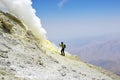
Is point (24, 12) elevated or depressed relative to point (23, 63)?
elevated

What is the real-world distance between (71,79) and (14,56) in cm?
669

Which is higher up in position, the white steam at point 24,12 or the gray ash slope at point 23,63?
the white steam at point 24,12

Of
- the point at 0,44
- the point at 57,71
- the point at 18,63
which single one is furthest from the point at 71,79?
the point at 0,44

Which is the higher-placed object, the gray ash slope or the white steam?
the white steam

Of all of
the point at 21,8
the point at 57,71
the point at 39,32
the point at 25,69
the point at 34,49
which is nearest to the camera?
the point at 25,69

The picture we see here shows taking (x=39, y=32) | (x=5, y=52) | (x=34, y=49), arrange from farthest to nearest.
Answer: (x=39, y=32) < (x=34, y=49) < (x=5, y=52)

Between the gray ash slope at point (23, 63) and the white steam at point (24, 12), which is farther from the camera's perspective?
the white steam at point (24, 12)

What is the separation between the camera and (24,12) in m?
→ 46.5

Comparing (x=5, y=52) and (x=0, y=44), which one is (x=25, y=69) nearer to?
(x=5, y=52)

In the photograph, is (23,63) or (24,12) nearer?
(23,63)

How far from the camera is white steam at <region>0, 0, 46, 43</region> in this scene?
4272cm

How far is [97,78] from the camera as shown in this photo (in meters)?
32.0

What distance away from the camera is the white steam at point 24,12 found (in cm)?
4272

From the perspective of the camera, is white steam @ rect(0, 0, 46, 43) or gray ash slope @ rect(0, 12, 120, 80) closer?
gray ash slope @ rect(0, 12, 120, 80)
